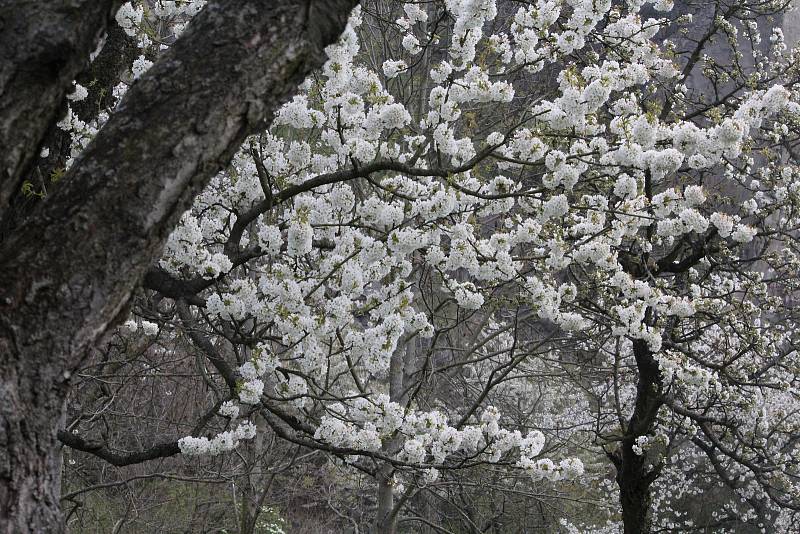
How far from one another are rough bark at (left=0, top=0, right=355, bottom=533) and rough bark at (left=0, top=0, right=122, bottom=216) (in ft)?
0.03

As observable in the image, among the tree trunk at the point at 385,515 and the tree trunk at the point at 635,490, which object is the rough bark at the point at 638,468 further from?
the tree trunk at the point at 385,515

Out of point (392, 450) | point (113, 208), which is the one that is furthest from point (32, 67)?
point (392, 450)

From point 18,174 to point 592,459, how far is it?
1207 cm

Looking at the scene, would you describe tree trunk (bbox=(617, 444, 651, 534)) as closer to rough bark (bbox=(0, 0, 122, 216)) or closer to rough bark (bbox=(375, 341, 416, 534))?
rough bark (bbox=(375, 341, 416, 534))

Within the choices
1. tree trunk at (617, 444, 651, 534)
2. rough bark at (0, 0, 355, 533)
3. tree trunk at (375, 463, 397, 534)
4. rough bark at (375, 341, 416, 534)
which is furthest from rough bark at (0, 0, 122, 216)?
tree trunk at (617, 444, 651, 534)

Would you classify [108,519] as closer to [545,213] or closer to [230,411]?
[230,411]

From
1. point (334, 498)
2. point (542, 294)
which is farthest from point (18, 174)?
point (334, 498)

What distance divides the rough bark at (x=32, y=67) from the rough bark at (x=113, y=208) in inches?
0.4

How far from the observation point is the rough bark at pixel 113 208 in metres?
1.55

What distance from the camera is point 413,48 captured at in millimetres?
5348

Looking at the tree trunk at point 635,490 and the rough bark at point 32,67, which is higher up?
the tree trunk at point 635,490

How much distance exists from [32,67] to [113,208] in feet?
1.13

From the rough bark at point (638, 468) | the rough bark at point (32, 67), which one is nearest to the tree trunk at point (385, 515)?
the rough bark at point (638, 468)

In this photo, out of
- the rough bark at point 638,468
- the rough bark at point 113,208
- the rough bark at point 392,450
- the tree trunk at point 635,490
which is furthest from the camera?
the rough bark at point 392,450
